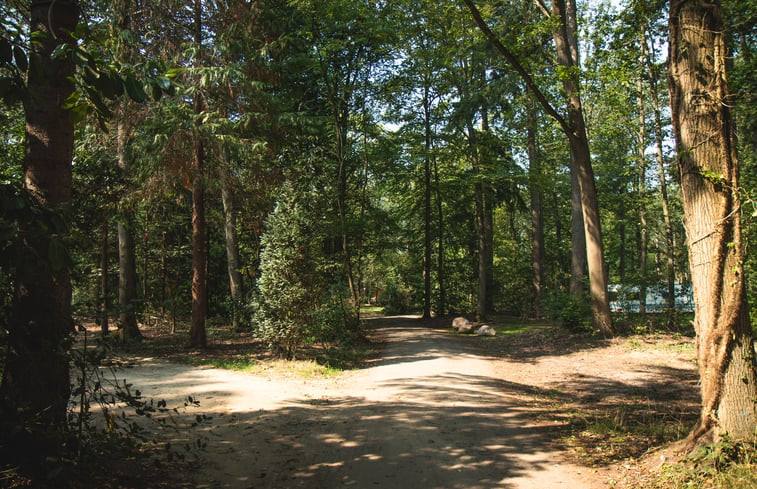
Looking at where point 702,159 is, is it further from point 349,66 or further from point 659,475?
point 349,66

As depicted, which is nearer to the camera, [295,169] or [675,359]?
[675,359]

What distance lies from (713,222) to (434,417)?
4192 mm

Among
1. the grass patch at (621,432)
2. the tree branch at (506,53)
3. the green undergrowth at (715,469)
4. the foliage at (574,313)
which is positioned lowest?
the grass patch at (621,432)

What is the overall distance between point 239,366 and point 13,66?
935 centimetres

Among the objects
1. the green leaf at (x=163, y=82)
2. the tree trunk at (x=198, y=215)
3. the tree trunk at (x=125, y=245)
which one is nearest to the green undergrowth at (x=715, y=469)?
the green leaf at (x=163, y=82)

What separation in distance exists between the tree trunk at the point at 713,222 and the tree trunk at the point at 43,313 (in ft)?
17.1

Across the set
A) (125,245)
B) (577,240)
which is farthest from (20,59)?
(577,240)

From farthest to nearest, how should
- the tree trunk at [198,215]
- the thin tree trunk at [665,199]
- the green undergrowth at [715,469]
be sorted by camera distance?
the thin tree trunk at [665,199]
the tree trunk at [198,215]
the green undergrowth at [715,469]

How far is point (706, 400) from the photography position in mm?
4266

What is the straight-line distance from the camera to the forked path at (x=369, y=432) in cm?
459

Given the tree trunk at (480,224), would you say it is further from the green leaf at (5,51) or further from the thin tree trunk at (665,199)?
the green leaf at (5,51)

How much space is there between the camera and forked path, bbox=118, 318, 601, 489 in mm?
4594

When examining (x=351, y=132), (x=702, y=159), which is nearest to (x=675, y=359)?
(x=702, y=159)

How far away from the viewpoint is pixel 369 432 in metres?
5.94
